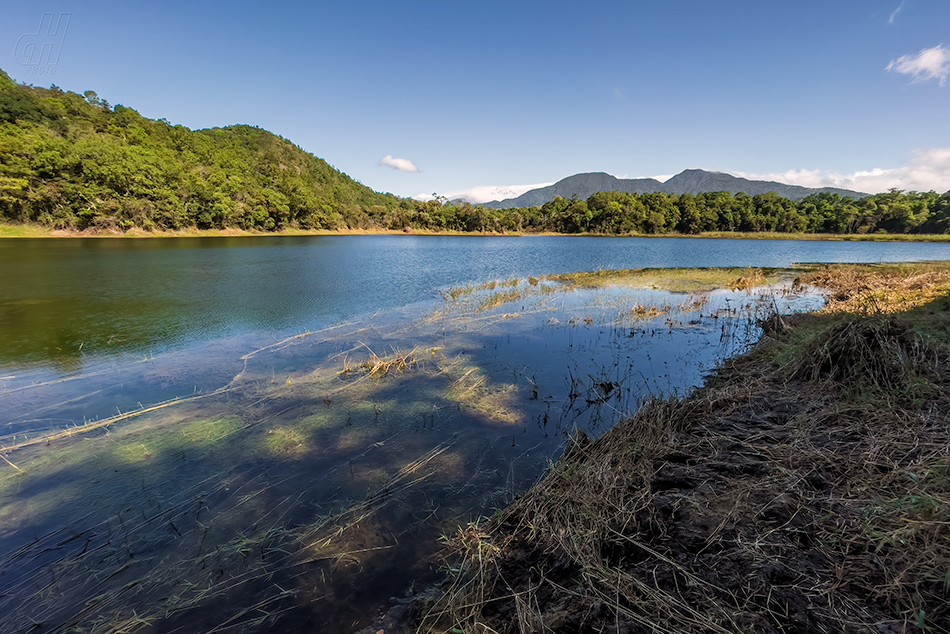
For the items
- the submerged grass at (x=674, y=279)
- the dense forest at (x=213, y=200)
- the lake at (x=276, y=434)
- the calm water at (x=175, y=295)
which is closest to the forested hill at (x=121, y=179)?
the dense forest at (x=213, y=200)

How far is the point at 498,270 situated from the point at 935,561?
1002 inches

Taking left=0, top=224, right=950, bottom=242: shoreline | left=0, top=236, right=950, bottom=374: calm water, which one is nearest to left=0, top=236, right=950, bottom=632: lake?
left=0, top=236, right=950, bottom=374: calm water

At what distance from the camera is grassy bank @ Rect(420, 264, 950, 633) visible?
2.01m

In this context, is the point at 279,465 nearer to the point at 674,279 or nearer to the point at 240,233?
the point at 674,279

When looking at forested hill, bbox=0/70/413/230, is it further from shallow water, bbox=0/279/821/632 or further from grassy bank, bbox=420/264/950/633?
grassy bank, bbox=420/264/950/633

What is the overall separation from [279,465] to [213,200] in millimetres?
74950

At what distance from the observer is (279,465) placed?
5.12 m

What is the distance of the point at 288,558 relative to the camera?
3648mm

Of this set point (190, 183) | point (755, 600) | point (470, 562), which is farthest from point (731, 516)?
point (190, 183)

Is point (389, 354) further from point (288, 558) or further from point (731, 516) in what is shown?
point (731, 516)

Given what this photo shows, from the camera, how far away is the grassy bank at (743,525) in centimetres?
201

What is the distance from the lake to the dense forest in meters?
51.6

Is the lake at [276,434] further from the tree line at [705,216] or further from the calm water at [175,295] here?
the tree line at [705,216]

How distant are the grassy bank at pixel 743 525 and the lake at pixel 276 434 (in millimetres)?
857
